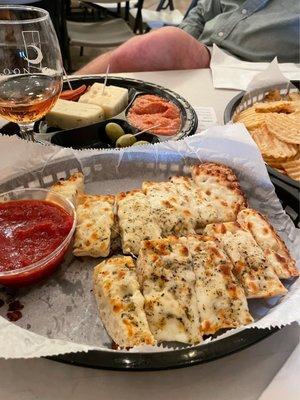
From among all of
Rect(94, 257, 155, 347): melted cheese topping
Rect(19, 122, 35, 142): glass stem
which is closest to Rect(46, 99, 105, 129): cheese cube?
Rect(19, 122, 35, 142): glass stem

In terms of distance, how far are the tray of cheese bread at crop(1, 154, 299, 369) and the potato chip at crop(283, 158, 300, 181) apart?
19cm

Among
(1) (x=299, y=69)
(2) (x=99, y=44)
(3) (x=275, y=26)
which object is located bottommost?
(2) (x=99, y=44)

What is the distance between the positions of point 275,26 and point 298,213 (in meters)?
1.67

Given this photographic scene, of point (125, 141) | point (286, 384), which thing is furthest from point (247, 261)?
point (125, 141)

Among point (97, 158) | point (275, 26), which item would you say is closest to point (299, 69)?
point (275, 26)

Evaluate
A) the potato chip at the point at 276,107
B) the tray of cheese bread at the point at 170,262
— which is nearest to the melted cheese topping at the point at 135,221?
the tray of cheese bread at the point at 170,262

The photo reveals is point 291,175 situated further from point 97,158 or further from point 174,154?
point 97,158

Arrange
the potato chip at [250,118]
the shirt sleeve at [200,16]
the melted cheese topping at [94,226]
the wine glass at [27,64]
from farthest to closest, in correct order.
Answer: the shirt sleeve at [200,16] → the potato chip at [250,118] → the wine glass at [27,64] → the melted cheese topping at [94,226]

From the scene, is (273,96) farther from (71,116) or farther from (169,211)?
(169,211)

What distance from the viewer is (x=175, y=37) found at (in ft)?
7.99

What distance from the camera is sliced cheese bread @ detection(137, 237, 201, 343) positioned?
3.23 ft

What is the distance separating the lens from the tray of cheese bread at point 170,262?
0.96m

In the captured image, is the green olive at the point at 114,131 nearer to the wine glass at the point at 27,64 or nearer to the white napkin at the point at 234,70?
the wine glass at the point at 27,64

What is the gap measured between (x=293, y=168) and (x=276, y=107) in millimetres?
517
